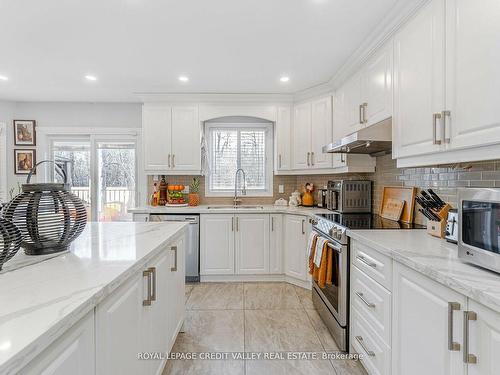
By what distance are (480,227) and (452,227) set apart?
0.51 m

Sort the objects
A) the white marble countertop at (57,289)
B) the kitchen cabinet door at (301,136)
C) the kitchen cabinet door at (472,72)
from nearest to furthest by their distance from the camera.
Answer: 1. the white marble countertop at (57,289)
2. the kitchen cabinet door at (472,72)
3. the kitchen cabinet door at (301,136)

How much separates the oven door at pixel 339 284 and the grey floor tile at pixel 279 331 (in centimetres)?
30

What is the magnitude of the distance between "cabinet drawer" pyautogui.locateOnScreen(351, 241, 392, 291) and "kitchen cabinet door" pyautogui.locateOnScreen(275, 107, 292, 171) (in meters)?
1.96

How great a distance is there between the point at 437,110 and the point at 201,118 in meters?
2.82

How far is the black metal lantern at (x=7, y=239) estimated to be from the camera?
0.93 m

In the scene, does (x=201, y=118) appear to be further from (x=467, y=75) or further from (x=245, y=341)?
(x=467, y=75)

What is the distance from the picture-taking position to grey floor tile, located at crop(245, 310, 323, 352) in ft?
7.06

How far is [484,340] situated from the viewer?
93 cm

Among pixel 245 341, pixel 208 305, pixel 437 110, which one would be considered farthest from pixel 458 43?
pixel 208 305

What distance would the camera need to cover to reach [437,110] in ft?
5.17

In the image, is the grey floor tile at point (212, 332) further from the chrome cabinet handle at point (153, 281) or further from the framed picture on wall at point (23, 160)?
the framed picture on wall at point (23, 160)

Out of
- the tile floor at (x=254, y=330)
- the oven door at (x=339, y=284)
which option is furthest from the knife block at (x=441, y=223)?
the tile floor at (x=254, y=330)

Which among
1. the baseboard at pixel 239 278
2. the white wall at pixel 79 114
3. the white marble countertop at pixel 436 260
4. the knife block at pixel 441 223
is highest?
the white wall at pixel 79 114

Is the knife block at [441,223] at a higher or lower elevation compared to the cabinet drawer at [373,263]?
higher
